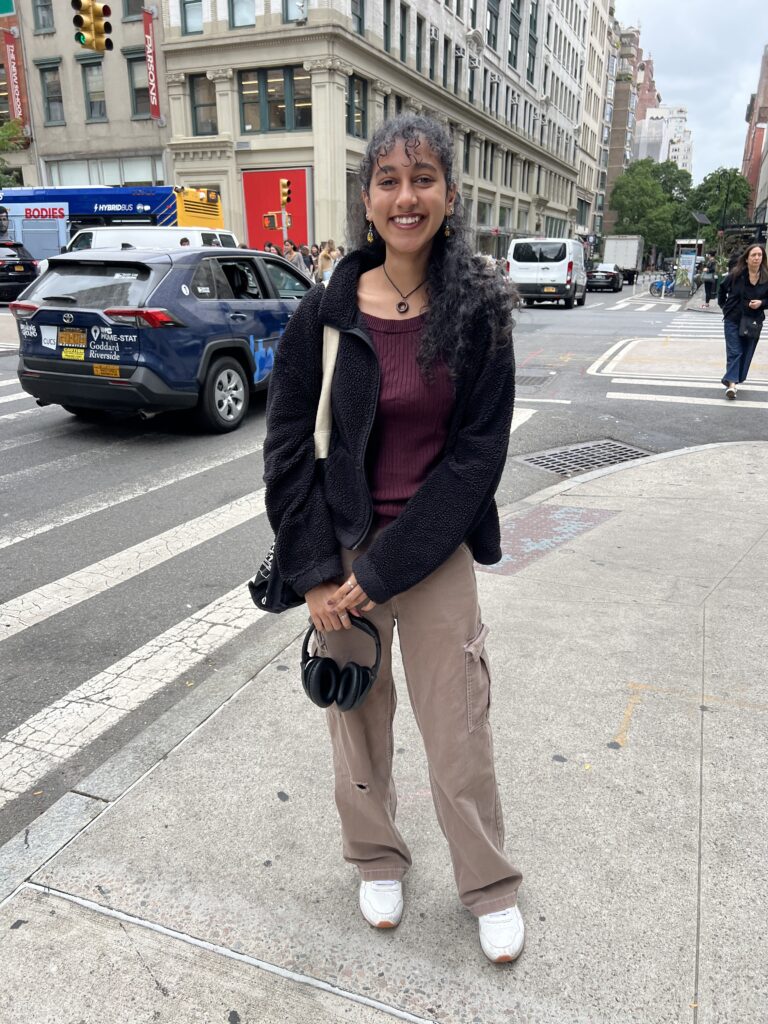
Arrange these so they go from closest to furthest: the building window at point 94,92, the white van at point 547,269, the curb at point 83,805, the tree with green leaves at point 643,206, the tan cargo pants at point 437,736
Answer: the tan cargo pants at point 437,736 → the curb at point 83,805 → the white van at point 547,269 → the building window at point 94,92 → the tree with green leaves at point 643,206

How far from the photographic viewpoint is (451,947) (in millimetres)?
2090

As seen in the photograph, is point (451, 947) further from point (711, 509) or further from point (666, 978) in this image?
point (711, 509)

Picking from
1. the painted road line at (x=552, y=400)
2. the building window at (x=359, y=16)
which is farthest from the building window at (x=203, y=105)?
the painted road line at (x=552, y=400)

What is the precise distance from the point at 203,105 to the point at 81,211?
960cm

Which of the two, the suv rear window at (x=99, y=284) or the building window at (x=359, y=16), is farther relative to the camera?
the building window at (x=359, y=16)

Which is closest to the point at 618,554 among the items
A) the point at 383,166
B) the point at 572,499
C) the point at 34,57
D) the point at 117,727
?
the point at 572,499

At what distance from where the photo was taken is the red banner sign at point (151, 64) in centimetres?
3372

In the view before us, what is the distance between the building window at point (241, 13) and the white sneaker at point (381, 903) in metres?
36.9

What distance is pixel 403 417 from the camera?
1919mm

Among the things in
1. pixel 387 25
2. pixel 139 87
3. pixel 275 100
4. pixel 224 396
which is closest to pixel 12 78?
pixel 139 87

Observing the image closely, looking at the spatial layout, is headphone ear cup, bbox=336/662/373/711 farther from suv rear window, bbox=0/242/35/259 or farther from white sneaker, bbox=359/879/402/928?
suv rear window, bbox=0/242/35/259

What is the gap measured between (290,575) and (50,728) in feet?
5.80

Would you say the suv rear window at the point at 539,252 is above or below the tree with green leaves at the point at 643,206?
below

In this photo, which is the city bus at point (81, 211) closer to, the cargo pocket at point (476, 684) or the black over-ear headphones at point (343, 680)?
the black over-ear headphones at point (343, 680)
